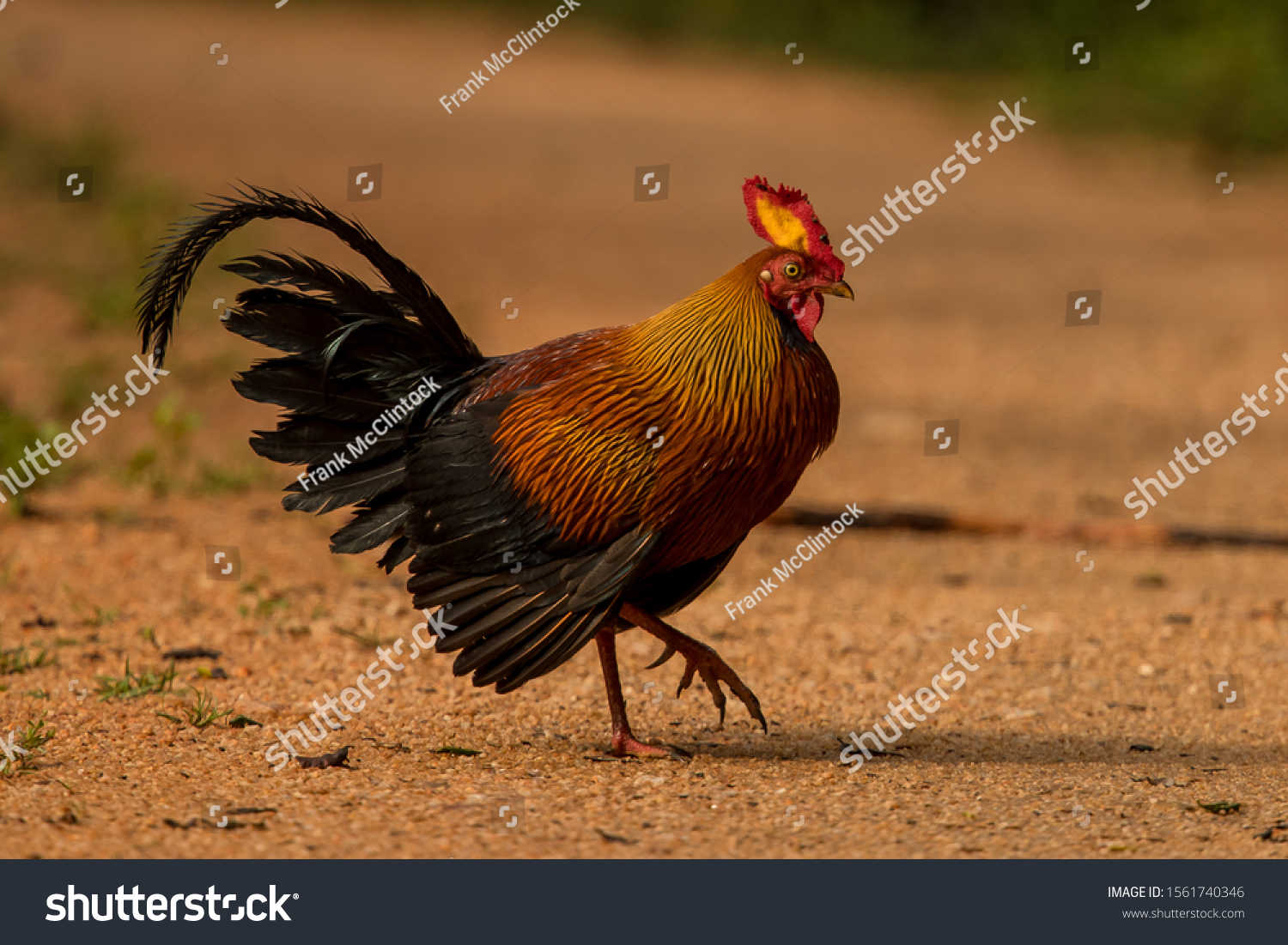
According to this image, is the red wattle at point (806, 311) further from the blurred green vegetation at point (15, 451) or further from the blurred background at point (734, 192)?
the blurred green vegetation at point (15, 451)

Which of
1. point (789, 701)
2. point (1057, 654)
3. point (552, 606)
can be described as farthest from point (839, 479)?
point (552, 606)

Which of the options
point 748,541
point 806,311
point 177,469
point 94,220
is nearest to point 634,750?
point 806,311

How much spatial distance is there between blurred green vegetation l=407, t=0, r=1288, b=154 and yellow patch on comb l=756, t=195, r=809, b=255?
1834cm

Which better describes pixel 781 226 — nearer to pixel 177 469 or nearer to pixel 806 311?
pixel 806 311

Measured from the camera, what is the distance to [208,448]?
970cm

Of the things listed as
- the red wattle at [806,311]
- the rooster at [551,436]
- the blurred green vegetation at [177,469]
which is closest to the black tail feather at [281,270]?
the rooster at [551,436]

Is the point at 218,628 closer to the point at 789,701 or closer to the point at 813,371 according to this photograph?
the point at 789,701

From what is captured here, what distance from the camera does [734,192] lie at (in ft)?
59.0

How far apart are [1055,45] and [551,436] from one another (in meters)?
23.0

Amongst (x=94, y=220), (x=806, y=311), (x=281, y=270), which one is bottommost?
(x=806, y=311)

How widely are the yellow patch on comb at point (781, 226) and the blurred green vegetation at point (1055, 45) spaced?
1834 centimetres

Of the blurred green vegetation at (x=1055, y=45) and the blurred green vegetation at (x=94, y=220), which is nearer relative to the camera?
the blurred green vegetation at (x=94, y=220)

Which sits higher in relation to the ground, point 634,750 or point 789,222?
point 789,222

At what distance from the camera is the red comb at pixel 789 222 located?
14.9ft
